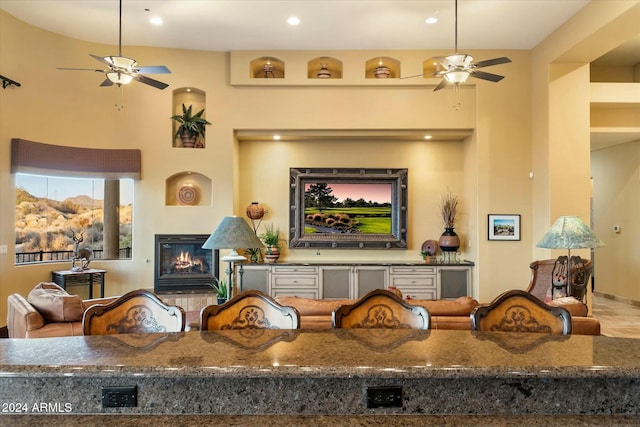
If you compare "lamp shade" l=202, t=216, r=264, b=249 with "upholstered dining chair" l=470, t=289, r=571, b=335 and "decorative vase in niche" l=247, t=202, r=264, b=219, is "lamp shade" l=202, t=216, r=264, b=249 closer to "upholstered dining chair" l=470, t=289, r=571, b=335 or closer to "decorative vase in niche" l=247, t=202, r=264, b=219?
"upholstered dining chair" l=470, t=289, r=571, b=335

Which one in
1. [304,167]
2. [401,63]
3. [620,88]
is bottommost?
[304,167]

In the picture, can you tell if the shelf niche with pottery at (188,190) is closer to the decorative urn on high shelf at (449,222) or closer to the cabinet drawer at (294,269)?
the cabinet drawer at (294,269)

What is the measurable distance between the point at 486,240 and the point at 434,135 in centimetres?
204

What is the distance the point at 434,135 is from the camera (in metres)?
7.03

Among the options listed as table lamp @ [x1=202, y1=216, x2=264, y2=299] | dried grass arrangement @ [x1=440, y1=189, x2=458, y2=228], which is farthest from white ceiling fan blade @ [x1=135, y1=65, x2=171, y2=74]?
dried grass arrangement @ [x1=440, y1=189, x2=458, y2=228]

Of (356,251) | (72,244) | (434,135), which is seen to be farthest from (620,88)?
(72,244)

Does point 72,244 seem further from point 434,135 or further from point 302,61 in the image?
point 434,135

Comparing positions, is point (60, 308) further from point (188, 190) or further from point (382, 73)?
point (382, 73)

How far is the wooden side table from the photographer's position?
6.14 metres

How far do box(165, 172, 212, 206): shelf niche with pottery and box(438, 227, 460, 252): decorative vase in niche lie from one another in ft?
14.0

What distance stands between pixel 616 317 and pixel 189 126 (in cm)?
799

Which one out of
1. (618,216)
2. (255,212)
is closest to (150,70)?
(255,212)

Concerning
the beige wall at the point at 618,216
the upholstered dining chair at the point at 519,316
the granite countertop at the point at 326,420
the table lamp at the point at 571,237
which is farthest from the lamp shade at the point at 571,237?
the beige wall at the point at 618,216

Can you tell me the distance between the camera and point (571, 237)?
13.1 feet
